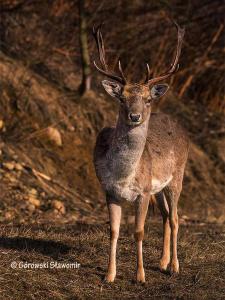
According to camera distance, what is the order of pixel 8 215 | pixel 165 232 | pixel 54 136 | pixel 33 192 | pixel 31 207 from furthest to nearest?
pixel 54 136 < pixel 33 192 < pixel 31 207 < pixel 8 215 < pixel 165 232

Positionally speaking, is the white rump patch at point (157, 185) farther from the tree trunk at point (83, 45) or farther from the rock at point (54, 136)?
the tree trunk at point (83, 45)

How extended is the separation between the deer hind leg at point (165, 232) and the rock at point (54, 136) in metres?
5.28

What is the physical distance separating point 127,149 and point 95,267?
51.3 inches

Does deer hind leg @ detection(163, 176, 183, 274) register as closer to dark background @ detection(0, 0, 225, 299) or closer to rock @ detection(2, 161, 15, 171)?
dark background @ detection(0, 0, 225, 299)

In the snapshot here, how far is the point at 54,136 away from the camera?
46.2 ft

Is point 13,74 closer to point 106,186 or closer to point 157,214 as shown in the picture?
point 157,214

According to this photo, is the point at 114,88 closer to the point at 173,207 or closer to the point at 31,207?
the point at 173,207

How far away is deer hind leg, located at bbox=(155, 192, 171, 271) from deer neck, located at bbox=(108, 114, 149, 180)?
116 centimetres

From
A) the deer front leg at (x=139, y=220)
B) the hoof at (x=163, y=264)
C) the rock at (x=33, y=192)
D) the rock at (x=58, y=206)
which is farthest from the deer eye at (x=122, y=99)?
the rock at (x=33, y=192)

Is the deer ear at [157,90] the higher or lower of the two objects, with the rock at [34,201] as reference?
higher

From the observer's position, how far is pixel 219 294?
7332mm

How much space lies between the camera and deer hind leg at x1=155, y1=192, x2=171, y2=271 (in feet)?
27.2

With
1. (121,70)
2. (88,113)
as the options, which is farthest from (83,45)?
(121,70)

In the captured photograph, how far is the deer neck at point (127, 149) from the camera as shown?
762cm
